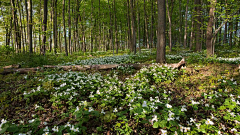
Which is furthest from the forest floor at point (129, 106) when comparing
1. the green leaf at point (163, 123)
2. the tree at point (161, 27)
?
the tree at point (161, 27)

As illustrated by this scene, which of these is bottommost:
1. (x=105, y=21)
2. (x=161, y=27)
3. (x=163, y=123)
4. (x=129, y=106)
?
(x=129, y=106)

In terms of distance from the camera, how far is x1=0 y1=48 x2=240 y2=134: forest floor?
2.77 metres

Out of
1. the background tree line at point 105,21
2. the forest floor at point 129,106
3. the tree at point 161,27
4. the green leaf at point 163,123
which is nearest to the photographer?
the green leaf at point 163,123

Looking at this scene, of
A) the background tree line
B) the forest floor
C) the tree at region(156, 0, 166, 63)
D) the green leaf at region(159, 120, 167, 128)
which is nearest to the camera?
the green leaf at region(159, 120, 167, 128)

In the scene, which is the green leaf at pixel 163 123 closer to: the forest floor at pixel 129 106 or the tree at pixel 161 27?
the forest floor at pixel 129 106

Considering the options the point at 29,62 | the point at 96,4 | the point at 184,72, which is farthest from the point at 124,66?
the point at 96,4

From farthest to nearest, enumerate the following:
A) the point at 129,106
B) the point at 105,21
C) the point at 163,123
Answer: the point at 105,21
the point at 129,106
the point at 163,123

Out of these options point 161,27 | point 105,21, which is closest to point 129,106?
point 161,27

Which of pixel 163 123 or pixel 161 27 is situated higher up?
pixel 161 27

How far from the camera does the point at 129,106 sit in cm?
390

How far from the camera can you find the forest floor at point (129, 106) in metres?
2.77

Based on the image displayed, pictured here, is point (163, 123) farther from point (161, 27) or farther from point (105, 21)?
point (105, 21)

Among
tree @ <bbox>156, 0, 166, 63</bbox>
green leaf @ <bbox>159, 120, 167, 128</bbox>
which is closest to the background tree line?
tree @ <bbox>156, 0, 166, 63</bbox>

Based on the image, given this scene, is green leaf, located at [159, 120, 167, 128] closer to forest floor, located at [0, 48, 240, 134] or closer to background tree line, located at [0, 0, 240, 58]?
forest floor, located at [0, 48, 240, 134]
